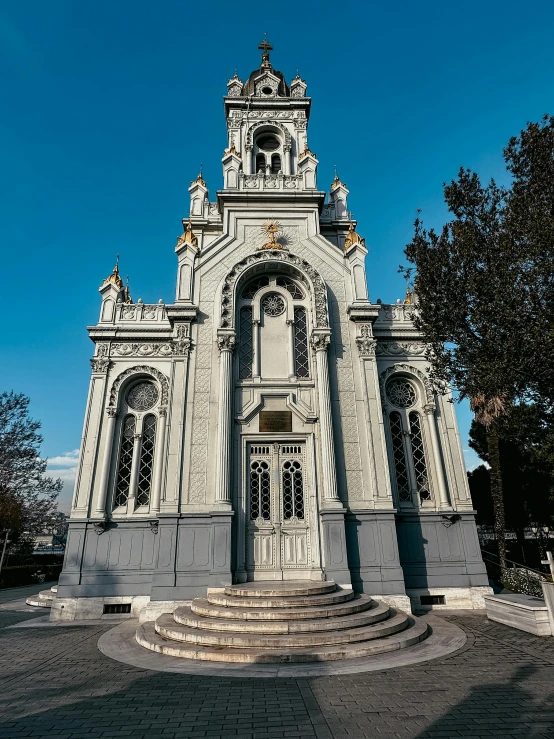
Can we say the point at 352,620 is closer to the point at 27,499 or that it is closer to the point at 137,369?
the point at 137,369

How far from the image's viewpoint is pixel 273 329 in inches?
607

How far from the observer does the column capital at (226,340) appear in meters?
14.3

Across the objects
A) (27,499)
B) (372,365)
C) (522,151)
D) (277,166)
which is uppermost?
(277,166)

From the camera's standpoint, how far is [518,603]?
418 inches

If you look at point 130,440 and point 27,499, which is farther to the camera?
point 27,499

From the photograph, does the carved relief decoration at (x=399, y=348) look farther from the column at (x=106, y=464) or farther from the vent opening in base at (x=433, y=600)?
the column at (x=106, y=464)

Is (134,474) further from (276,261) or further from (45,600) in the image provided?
(276,261)

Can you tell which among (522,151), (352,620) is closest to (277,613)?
(352,620)

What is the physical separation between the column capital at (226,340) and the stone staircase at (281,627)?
24.0 ft

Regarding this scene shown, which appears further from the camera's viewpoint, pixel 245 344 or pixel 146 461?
pixel 245 344

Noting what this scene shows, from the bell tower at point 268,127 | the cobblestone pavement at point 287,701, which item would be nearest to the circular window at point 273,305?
the bell tower at point 268,127

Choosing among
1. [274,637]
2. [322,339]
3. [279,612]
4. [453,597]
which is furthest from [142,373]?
[453,597]

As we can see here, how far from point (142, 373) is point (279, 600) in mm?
9097

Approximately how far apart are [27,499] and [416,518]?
92.2 feet
